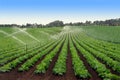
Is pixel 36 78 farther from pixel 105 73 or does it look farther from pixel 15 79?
pixel 105 73

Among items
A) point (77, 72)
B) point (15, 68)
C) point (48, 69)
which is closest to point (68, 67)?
point (48, 69)

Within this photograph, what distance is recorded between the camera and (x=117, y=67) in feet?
59.0

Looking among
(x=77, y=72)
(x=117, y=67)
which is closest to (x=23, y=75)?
(x=77, y=72)

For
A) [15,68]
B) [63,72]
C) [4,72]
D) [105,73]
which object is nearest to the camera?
[105,73]

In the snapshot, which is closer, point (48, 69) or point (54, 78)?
point (54, 78)

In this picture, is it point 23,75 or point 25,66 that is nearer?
point 23,75

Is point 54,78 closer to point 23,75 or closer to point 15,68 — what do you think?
point 23,75

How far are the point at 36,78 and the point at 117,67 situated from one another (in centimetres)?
589

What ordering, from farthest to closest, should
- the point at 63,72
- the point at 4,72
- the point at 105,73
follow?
the point at 4,72 < the point at 63,72 < the point at 105,73

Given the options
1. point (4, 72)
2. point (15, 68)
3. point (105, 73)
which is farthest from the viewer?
point (15, 68)

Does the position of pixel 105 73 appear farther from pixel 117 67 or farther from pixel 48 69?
pixel 48 69

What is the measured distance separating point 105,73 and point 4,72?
755cm

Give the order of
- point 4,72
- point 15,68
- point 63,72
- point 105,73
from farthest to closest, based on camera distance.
Answer: 1. point 15,68
2. point 4,72
3. point 63,72
4. point 105,73

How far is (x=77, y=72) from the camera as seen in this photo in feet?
55.1
